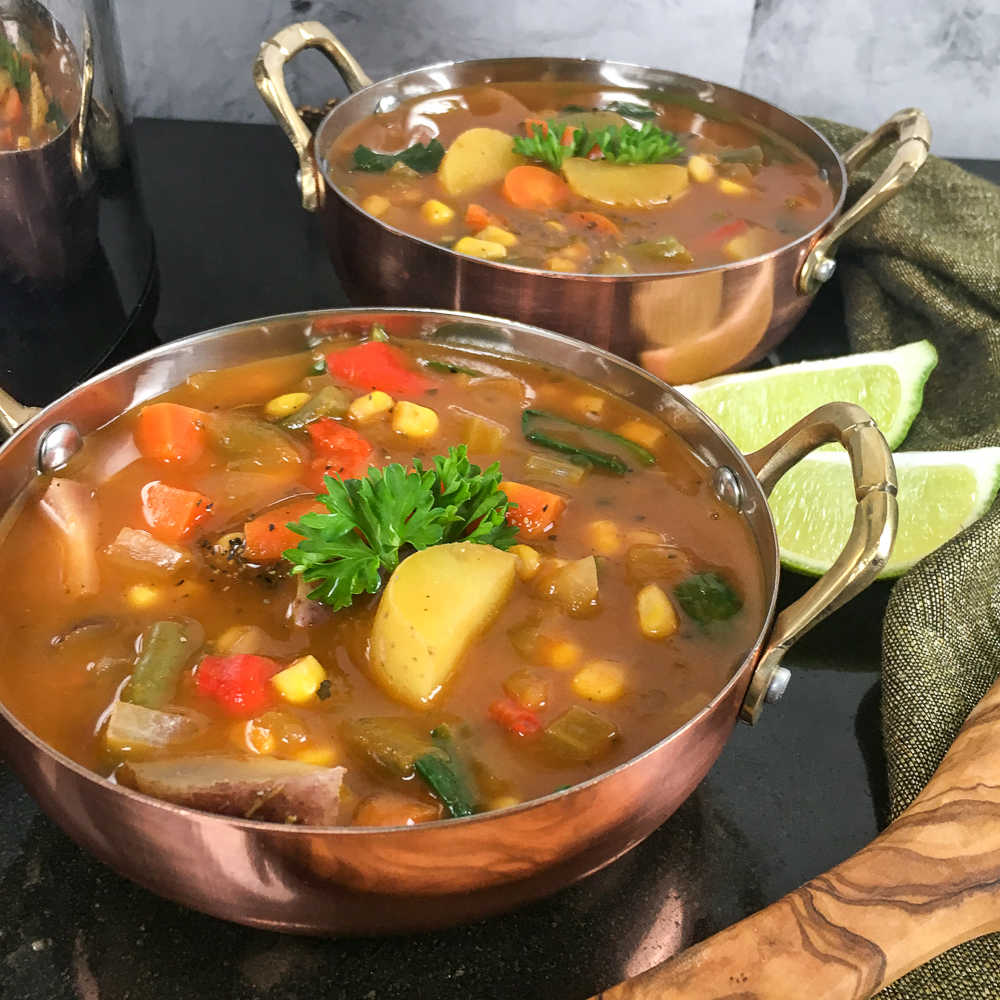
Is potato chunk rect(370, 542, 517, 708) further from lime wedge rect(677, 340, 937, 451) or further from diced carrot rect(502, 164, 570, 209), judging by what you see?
diced carrot rect(502, 164, 570, 209)

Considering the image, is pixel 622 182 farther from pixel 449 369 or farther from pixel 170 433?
pixel 170 433

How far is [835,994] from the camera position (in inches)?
42.2

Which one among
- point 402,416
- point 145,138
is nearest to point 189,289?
point 145,138

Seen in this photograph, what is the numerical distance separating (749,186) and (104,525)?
152 centimetres

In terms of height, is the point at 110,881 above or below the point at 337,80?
below

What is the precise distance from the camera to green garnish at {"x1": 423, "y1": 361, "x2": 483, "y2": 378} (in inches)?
66.2

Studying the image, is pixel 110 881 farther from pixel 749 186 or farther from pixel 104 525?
pixel 749 186

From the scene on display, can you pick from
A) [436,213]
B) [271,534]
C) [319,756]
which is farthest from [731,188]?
[319,756]

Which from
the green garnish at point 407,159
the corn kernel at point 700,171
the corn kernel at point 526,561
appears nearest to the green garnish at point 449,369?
the corn kernel at point 526,561

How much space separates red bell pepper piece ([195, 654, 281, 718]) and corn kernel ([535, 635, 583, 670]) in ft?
0.92

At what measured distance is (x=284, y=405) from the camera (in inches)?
62.0

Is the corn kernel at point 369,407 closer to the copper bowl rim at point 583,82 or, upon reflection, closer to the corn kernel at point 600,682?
the copper bowl rim at point 583,82

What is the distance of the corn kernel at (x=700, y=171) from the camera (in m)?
2.34

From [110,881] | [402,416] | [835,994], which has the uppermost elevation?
[402,416]
